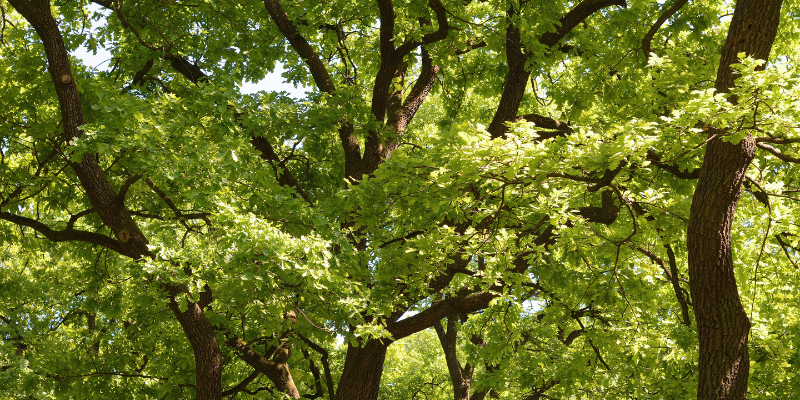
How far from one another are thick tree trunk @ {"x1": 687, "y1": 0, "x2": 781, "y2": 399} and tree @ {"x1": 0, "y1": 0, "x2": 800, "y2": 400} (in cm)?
2

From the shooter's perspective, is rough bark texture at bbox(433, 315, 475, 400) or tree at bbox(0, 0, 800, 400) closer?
tree at bbox(0, 0, 800, 400)

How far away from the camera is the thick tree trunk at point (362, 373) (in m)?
9.66

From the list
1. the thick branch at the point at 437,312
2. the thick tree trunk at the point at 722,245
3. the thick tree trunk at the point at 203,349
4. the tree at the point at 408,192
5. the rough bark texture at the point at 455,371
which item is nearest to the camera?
the thick tree trunk at the point at 722,245

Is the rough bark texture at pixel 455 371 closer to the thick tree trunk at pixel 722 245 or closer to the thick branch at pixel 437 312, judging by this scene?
the thick branch at pixel 437 312

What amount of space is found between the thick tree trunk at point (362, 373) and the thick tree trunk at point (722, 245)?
464 centimetres

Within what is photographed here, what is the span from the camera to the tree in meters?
6.52

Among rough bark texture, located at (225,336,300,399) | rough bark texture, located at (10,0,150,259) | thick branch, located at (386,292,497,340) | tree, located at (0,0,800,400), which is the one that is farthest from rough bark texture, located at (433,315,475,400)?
rough bark texture, located at (10,0,150,259)

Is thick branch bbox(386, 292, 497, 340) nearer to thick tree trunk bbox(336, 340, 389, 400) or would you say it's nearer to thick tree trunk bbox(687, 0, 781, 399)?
thick tree trunk bbox(336, 340, 389, 400)

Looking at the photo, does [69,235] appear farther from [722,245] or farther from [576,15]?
[722,245]

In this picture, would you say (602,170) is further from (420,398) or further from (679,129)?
(420,398)

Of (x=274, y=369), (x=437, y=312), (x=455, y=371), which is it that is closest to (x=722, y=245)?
(x=437, y=312)

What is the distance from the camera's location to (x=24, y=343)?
572 inches

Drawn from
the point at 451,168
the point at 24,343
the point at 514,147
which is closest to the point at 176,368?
the point at 24,343

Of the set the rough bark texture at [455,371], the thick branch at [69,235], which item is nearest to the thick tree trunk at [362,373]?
the thick branch at [69,235]
